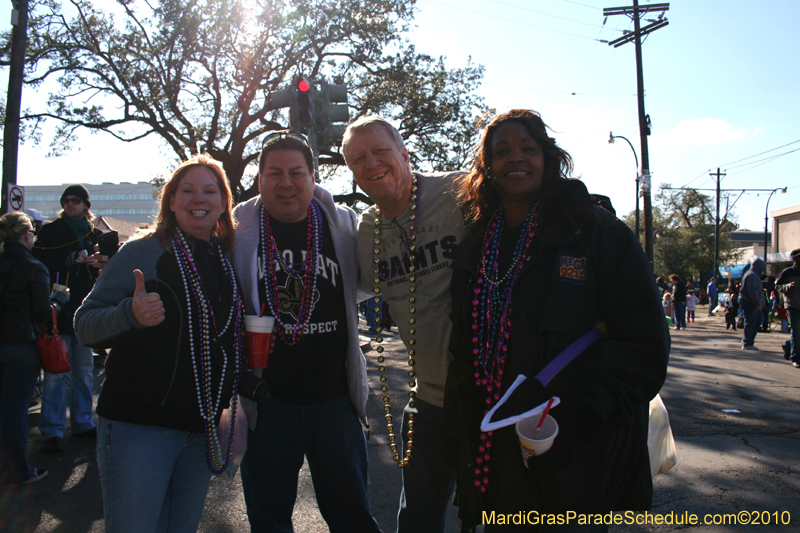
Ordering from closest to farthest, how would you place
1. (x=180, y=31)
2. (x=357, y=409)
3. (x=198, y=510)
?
(x=198, y=510), (x=357, y=409), (x=180, y=31)

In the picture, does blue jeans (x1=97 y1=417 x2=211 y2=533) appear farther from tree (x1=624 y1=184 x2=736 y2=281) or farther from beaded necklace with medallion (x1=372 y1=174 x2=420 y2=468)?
tree (x1=624 y1=184 x2=736 y2=281)

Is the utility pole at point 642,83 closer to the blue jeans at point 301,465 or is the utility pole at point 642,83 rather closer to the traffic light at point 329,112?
the traffic light at point 329,112

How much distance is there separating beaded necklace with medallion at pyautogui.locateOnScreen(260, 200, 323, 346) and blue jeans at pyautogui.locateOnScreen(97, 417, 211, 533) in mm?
597

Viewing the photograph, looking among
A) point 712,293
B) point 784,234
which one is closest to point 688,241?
point 784,234

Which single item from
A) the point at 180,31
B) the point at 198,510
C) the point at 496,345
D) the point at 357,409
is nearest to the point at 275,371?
the point at 357,409

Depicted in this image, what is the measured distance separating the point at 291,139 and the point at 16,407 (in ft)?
9.46

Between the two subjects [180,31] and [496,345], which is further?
[180,31]

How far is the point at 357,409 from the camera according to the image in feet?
8.14

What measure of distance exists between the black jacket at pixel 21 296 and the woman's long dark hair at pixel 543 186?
10.9 ft

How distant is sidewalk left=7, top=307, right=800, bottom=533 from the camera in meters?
3.03

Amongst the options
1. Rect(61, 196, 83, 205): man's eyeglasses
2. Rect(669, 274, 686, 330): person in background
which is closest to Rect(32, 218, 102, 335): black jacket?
Rect(61, 196, 83, 205): man's eyeglasses

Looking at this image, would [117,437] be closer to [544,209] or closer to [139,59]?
[544,209]

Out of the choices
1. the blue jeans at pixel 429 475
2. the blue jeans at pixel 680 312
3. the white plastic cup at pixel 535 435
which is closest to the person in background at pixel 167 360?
the blue jeans at pixel 429 475

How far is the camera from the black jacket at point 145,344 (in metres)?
1.90
